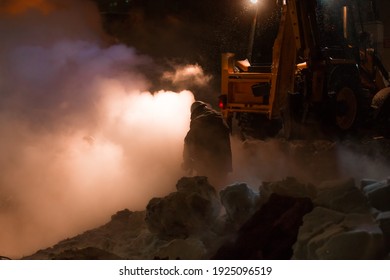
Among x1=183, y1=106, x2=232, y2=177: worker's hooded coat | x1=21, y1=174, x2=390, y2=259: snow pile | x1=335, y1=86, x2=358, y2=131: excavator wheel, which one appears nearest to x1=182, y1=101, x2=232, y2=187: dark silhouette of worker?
x1=183, y1=106, x2=232, y2=177: worker's hooded coat

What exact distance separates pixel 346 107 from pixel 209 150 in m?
2.10

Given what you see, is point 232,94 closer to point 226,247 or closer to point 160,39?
point 226,247

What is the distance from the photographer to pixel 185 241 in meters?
5.10

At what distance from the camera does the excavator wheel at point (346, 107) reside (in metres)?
7.12

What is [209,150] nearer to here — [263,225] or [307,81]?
[307,81]

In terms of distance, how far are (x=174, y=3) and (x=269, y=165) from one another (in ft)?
33.5

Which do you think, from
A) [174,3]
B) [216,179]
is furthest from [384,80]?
[174,3]

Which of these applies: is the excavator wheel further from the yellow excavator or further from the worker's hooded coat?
the worker's hooded coat

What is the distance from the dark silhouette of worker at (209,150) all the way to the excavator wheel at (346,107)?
5.45 ft

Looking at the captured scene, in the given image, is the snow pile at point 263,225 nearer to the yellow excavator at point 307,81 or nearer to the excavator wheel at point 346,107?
the yellow excavator at point 307,81

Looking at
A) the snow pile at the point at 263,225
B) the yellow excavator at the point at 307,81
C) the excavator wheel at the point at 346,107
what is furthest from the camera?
the excavator wheel at the point at 346,107

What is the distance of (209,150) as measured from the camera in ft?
22.3

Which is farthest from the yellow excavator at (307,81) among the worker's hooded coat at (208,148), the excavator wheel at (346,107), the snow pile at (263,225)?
the snow pile at (263,225)

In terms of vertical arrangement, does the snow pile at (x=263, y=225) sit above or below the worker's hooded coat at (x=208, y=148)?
below
